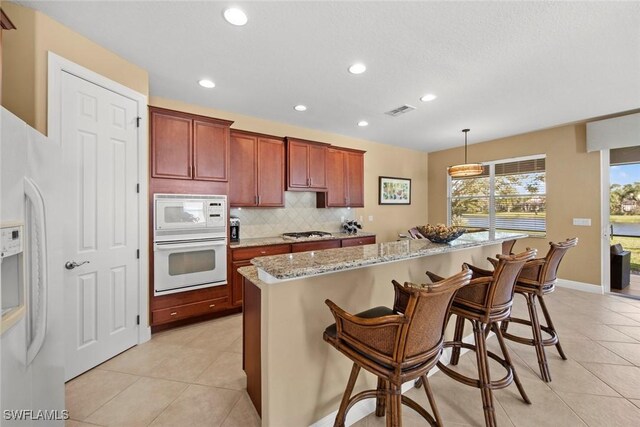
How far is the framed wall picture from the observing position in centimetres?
573

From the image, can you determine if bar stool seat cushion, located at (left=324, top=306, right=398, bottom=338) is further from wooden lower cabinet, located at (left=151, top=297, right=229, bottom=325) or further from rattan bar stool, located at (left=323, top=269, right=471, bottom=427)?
wooden lower cabinet, located at (left=151, top=297, right=229, bottom=325)

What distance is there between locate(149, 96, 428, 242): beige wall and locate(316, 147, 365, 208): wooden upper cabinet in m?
0.41

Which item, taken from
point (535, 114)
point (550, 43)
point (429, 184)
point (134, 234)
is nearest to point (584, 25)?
point (550, 43)

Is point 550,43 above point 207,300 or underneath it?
above

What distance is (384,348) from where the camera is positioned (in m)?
1.19

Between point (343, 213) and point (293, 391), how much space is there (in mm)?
3840

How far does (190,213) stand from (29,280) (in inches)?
72.3

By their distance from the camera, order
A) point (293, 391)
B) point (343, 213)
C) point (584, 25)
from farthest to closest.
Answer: point (343, 213), point (584, 25), point (293, 391)

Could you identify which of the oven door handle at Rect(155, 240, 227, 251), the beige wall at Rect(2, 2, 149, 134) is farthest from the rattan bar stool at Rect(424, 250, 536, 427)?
the beige wall at Rect(2, 2, 149, 134)

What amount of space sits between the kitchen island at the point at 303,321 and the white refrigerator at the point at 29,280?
985mm

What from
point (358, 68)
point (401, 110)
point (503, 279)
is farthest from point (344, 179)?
point (503, 279)

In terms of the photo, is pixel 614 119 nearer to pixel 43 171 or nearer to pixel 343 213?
pixel 343 213

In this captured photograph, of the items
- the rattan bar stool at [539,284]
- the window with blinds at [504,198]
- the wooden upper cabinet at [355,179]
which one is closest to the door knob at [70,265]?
the rattan bar stool at [539,284]

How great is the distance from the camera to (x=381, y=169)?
5773 mm
